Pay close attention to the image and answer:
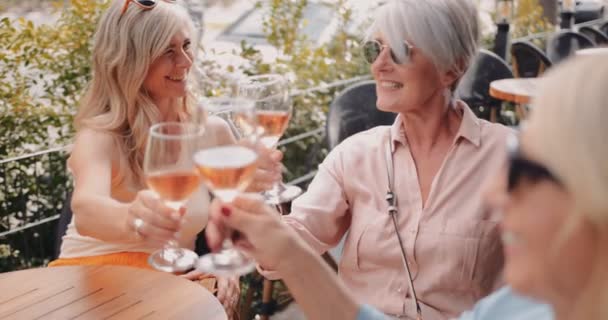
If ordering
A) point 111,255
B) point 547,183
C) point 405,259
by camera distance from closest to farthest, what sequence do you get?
point 547,183 < point 405,259 < point 111,255

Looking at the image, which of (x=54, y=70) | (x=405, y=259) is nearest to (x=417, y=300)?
(x=405, y=259)

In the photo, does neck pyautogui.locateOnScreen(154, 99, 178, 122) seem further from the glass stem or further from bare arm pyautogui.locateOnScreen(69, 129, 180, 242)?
the glass stem

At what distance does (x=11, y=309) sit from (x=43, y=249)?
65.6 inches

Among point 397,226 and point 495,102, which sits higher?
point 397,226

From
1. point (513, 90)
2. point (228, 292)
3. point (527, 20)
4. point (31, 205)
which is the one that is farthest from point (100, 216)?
point (527, 20)

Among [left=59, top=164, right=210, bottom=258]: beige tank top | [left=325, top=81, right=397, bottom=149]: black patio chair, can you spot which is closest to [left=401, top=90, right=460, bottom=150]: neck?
[left=59, top=164, right=210, bottom=258]: beige tank top

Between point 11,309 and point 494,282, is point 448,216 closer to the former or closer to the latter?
point 494,282

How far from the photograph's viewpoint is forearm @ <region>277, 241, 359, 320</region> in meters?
1.48

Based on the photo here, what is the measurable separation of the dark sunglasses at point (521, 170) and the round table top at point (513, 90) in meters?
3.89

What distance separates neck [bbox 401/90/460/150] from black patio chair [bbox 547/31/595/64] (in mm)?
4642

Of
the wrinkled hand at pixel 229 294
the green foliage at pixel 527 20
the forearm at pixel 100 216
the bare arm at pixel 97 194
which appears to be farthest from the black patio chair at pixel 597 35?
the forearm at pixel 100 216

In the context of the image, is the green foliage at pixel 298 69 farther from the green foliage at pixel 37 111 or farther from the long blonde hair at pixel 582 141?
the long blonde hair at pixel 582 141

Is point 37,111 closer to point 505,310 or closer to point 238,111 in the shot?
point 238,111

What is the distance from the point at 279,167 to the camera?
1.88 meters
